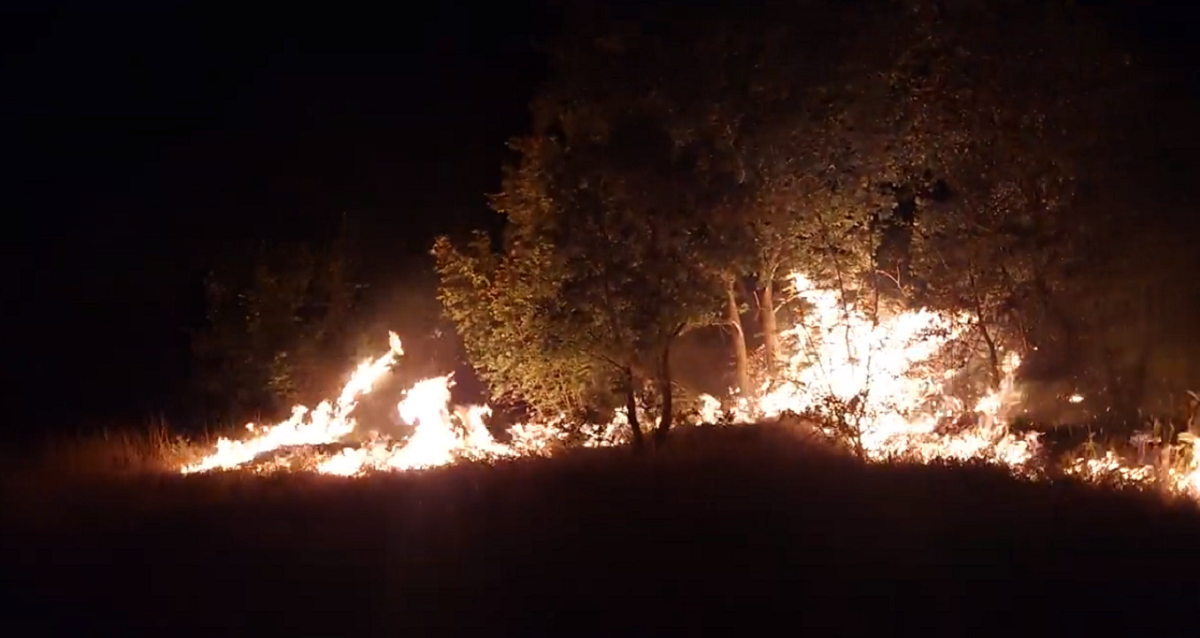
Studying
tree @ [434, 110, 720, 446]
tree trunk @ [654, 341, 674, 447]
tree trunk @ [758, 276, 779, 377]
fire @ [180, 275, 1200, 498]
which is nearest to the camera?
tree @ [434, 110, 720, 446]

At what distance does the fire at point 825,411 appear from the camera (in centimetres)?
1233

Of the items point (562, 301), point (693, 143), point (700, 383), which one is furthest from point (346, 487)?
point (700, 383)

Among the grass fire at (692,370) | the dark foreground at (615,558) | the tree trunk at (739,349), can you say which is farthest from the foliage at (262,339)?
the dark foreground at (615,558)

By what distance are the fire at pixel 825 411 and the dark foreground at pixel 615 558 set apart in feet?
11.0

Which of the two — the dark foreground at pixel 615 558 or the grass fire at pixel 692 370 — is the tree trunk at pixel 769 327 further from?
the dark foreground at pixel 615 558

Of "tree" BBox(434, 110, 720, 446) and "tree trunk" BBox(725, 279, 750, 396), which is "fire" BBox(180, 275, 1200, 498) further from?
"tree" BBox(434, 110, 720, 446)

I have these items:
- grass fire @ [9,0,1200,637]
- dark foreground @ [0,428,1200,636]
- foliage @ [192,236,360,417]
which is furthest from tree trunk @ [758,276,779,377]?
dark foreground @ [0,428,1200,636]

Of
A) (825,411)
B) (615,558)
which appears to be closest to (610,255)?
(825,411)

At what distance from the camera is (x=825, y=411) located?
12289mm

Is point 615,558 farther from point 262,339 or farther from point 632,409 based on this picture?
point 262,339

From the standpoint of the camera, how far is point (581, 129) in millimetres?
12008

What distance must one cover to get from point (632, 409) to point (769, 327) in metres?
4.36

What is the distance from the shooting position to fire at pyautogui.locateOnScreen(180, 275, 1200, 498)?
12.3 m

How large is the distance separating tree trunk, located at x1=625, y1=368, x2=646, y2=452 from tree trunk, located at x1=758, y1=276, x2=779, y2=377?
3.49m
